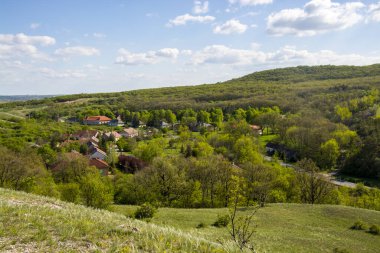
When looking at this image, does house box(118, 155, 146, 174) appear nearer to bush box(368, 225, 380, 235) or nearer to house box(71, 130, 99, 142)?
house box(71, 130, 99, 142)

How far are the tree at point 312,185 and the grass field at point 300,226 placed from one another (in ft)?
33.7

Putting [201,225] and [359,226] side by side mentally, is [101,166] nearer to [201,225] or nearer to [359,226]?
[201,225]

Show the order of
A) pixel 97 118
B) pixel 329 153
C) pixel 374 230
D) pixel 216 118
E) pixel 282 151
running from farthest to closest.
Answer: pixel 97 118 → pixel 216 118 → pixel 282 151 → pixel 329 153 → pixel 374 230

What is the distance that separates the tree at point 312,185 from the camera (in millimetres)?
40312

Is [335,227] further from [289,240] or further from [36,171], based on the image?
[36,171]

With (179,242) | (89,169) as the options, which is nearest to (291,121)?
(89,169)

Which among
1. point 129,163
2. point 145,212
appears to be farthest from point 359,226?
point 129,163

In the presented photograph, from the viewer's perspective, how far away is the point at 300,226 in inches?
1003

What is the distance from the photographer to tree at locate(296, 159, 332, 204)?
40312mm

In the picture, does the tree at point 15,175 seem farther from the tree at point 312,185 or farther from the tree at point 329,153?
the tree at point 329,153

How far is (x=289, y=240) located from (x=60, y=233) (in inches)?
681

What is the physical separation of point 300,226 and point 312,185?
15879 mm

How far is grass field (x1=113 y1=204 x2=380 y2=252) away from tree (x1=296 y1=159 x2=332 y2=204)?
10.3m

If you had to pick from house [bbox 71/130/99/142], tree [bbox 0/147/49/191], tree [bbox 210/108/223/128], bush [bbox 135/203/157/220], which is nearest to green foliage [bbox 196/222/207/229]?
bush [bbox 135/203/157/220]
